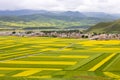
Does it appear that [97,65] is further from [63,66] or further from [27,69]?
[27,69]

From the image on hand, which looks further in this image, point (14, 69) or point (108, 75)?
point (14, 69)

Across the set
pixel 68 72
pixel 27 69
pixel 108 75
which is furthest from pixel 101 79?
pixel 27 69

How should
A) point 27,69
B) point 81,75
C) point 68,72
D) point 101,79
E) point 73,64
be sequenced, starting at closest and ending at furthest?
point 101,79 < point 81,75 < point 68,72 < point 27,69 < point 73,64

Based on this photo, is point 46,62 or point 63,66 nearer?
point 63,66

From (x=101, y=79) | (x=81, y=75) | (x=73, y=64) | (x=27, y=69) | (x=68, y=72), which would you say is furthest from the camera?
(x=73, y=64)

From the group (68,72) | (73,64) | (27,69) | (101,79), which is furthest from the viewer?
(73,64)

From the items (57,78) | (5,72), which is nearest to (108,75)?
(57,78)

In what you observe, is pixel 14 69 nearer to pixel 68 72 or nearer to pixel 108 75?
pixel 68 72
